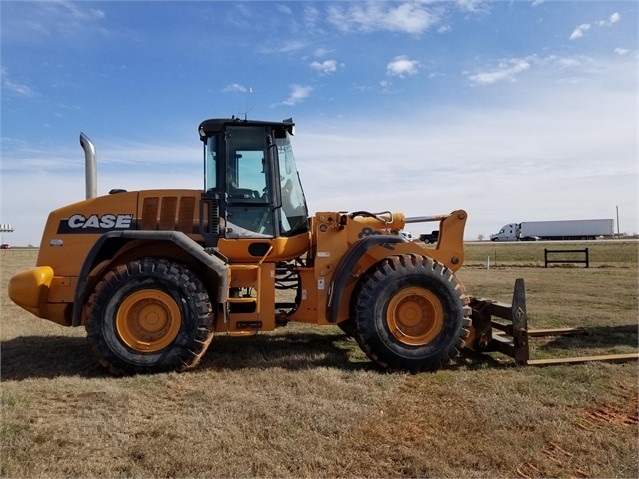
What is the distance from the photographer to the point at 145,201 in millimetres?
6594

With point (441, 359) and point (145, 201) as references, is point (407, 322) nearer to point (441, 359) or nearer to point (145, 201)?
point (441, 359)

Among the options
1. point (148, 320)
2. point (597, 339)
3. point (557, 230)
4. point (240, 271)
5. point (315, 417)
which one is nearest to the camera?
point (315, 417)

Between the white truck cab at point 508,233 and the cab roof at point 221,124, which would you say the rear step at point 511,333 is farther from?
the white truck cab at point 508,233

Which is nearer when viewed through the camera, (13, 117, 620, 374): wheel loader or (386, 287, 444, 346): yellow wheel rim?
(13, 117, 620, 374): wheel loader

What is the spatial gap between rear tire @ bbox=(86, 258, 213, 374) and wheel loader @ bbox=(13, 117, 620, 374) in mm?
12

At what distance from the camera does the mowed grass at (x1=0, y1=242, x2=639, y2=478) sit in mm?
3613

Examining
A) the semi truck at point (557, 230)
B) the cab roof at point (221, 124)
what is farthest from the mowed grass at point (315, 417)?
the semi truck at point (557, 230)

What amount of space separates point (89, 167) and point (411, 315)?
183 inches

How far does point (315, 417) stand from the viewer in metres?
4.40

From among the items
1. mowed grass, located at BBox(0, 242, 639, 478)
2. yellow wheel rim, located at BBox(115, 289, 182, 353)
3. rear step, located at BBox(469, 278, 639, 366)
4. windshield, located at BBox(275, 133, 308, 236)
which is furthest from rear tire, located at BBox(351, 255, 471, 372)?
yellow wheel rim, located at BBox(115, 289, 182, 353)

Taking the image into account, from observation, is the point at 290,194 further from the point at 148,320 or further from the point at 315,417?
the point at 315,417

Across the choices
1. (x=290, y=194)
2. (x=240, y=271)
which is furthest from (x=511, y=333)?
(x=240, y=271)

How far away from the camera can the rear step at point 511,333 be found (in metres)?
6.08

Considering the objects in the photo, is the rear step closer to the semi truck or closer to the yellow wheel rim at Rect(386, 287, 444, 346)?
the yellow wheel rim at Rect(386, 287, 444, 346)
